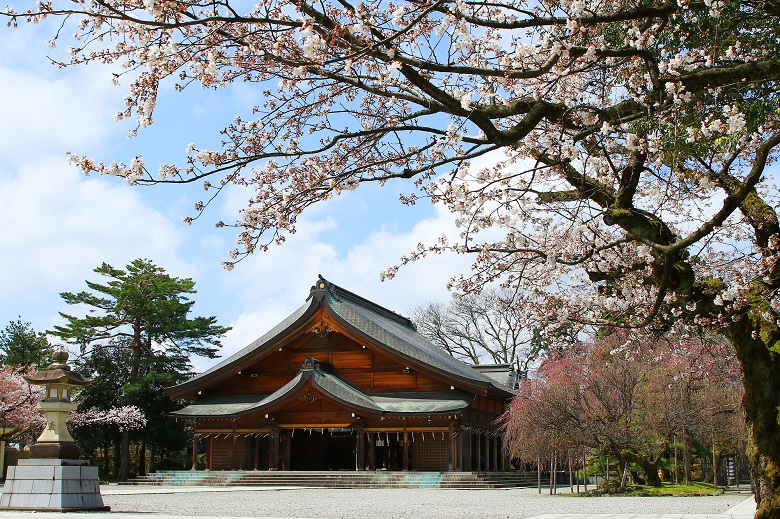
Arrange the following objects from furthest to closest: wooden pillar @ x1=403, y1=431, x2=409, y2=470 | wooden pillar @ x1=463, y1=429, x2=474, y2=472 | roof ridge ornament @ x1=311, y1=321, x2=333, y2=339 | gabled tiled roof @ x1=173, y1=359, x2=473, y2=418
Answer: roof ridge ornament @ x1=311, y1=321, x2=333, y2=339
wooden pillar @ x1=463, y1=429, x2=474, y2=472
wooden pillar @ x1=403, y1=431, x2=409, y2=470
gabled tiled roof @ x1=173, y1=359, x2=473, y2=418

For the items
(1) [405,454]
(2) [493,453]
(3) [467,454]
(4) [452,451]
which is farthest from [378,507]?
(2) [493,453]

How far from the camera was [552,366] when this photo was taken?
21344 mm

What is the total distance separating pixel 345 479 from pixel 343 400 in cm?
255

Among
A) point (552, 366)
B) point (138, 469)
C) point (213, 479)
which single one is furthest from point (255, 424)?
point (138, 469)

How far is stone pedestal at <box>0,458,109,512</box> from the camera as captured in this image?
1118 centimetres

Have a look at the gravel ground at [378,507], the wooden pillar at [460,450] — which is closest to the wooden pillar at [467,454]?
the wooden pillar at [460,450]

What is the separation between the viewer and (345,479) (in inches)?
902

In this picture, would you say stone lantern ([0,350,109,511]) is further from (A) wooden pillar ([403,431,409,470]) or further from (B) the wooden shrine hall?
(A) wooden pillar ([403,431,409,470])

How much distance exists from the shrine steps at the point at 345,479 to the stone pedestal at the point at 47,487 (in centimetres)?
1206

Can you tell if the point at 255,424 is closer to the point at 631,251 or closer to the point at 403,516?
the point at 403,516

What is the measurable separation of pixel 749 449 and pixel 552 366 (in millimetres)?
14046

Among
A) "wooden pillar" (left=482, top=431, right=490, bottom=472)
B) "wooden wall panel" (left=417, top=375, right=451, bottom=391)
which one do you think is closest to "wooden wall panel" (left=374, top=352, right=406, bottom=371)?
"wooden wall panel" (left=417, top=375, right=451, bottom=391)

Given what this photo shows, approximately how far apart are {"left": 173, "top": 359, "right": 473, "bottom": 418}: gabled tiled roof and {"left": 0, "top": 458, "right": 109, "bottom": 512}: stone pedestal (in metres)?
13.1

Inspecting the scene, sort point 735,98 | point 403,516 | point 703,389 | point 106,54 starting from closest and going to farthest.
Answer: point 106,54, point 735,98, point 403,516, point 703,389
